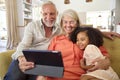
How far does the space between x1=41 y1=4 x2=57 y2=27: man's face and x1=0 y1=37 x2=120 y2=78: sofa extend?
0.48m

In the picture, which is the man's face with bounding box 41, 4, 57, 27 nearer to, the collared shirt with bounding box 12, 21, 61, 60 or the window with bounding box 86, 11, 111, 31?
the collared shirt with bounding box 12, 21, 61, 60

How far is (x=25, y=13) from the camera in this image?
6234mm

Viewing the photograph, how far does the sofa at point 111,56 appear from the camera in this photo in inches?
61.8

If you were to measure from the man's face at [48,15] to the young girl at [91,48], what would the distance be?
0.30 m

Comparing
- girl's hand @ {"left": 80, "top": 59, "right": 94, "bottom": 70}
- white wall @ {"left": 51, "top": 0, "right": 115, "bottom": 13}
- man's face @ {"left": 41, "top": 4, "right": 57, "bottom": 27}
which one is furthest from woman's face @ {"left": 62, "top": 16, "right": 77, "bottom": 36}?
white wall @ {"left": 51, "top": 0, "right": 115, "bottom": 13}

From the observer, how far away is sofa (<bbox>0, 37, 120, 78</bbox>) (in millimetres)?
1569

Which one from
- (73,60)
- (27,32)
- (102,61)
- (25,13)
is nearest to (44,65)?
(73,60)

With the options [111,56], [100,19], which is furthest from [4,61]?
[100,19]

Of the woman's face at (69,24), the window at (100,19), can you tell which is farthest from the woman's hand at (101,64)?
the window at (100,19)

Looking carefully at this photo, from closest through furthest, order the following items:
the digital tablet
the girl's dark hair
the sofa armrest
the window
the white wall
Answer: the digital tablet, the girl's dark hair, the sofa armrest, the window, the white wall

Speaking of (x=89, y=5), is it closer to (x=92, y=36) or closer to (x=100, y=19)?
(x=100, y=19)

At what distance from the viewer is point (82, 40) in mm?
1475

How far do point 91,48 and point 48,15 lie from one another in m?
0.61

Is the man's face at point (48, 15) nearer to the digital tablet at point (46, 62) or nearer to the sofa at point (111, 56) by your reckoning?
the sofa at point (111, 56)
